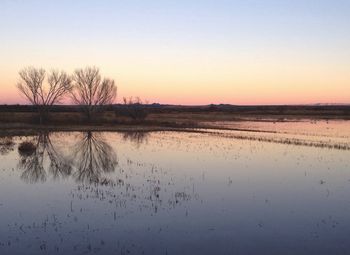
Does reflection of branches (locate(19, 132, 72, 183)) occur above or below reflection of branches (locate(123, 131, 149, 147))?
below

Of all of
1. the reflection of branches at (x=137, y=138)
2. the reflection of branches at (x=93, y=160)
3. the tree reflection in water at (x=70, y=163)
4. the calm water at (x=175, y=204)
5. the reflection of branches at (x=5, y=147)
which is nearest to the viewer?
the calm water at (x=175, y=204)

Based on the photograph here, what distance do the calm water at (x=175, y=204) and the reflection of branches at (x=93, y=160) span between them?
3.7 inches

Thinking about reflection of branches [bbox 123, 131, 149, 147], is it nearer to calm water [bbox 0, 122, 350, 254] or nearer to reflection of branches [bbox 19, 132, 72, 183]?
reflection of branches [bbox 19, 132, 72, 183]

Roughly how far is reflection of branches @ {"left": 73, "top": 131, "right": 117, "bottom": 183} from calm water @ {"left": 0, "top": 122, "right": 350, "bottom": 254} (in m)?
0.09

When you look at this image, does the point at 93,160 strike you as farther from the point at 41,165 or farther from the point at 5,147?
the point at 5,147

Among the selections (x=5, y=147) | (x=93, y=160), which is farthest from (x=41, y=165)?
(x=5, y=147)

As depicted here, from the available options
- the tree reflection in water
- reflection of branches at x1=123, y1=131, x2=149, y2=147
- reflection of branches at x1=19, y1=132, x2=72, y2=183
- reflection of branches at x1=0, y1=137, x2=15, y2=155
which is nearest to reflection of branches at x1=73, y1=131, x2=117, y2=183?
the tree reflection in water

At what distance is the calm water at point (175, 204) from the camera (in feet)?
34.1

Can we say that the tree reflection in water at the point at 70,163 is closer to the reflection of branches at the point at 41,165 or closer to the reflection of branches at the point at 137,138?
the reflection of branches at the point at 41,165

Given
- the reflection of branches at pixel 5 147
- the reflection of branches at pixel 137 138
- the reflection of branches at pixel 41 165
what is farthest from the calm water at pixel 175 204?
the reflection of branches at pixel 137 138

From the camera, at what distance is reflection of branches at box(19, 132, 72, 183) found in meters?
19.6

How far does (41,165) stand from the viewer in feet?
74.6

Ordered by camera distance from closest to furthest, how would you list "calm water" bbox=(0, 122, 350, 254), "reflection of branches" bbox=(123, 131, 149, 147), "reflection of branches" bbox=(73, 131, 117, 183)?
"calm water" bbox=(0, 122, 350, 254) → "reflection of branches" bbox=(73, 131, 117, 183) → "reflection of branches" bbox=(123, 131, 149, 147)

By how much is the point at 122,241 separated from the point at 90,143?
81.4ft
